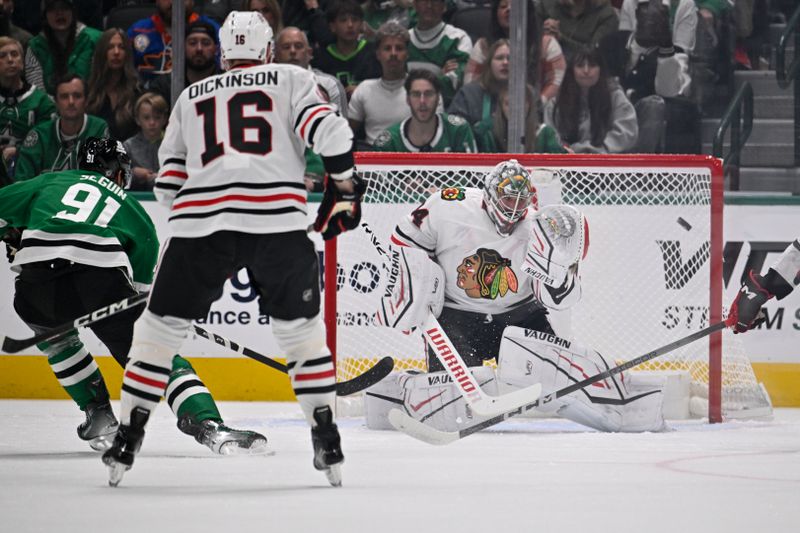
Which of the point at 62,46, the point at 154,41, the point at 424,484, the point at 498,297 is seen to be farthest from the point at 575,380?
the point at 62,46

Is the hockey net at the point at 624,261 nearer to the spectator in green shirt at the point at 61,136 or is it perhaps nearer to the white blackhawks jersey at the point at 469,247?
the white blackhawks jersey at the point at 469,247

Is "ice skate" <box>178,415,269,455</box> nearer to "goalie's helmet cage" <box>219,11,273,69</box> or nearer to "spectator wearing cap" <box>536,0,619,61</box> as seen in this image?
"goalie's helmet cage" <box>219,11,273,69</box>

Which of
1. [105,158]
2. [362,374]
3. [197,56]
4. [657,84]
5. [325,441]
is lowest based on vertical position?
[362,374]

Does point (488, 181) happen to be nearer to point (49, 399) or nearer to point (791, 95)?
point (791, 95)

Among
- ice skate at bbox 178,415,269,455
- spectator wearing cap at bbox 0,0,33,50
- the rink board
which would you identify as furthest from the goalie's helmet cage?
spectator wearing cap at bbox 0,0,33,50

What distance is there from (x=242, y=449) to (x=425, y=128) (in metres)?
2.06

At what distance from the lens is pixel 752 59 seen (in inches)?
208

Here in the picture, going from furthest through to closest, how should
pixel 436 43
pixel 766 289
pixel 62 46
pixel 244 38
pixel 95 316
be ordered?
1. pixel 62 46
2. pixel 436 43
3. pixel 766 289
4. pixel 95 316
5. pixel 244 38

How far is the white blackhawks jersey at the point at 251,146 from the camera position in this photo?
3.01 metres

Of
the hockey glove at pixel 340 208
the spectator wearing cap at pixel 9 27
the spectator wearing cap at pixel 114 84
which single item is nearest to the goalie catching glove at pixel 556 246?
the hockey glove at pixel 340 208

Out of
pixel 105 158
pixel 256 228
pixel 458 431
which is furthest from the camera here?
pixel 458 431

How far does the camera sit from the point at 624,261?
4910 mm

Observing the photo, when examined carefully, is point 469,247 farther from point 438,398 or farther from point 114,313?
point 114,313

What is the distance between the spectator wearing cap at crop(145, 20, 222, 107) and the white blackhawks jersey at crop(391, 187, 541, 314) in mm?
1416
